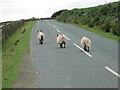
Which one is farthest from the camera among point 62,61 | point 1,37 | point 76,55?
point 1,37

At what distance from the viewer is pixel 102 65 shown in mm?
12062

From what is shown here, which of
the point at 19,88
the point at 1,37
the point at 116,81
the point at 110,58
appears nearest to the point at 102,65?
the point at 110,58

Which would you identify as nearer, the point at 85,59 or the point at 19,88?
the point at 19,88

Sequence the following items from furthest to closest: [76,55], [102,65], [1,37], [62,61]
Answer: [1,37] → [76,55] → [62,61] → [102,65]

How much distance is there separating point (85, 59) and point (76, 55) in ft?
4.52

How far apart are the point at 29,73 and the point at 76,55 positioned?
13.7ft

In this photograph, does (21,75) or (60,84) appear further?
(21,75)

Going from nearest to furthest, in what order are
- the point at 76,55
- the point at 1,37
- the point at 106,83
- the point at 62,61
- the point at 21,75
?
the point at 106,83 → the point at 21,75 → the point at 62,61 → the point at 76,55 → the point at 1,37

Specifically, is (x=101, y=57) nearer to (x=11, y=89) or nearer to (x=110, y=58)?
(x=110, y=58)

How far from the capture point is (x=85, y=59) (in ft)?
45.2

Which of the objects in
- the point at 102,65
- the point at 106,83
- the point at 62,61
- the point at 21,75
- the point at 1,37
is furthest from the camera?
the point at 1,37

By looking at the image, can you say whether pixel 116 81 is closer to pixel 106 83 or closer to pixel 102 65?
pixel 106 83

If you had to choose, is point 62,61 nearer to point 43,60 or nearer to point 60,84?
point 43,60

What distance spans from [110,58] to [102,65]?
174 centimetres
